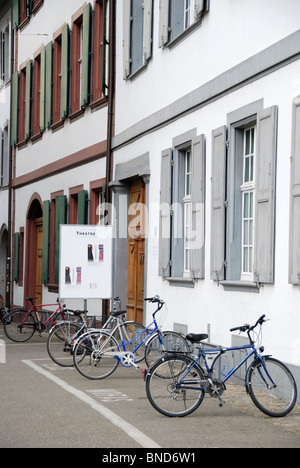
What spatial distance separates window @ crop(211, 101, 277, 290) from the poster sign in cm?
393

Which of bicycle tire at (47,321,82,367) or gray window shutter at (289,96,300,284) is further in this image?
bicycle tire at (47,321,82,367)

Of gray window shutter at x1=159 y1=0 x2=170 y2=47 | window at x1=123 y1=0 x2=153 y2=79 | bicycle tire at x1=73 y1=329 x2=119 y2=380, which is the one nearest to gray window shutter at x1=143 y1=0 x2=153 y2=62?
window at x1=123 y1=0 x2=153 y2=79

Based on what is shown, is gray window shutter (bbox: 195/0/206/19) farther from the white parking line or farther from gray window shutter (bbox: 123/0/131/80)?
the white parking line

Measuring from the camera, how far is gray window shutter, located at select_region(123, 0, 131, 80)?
57.6ft

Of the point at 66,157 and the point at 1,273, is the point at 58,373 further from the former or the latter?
the point at 1,273

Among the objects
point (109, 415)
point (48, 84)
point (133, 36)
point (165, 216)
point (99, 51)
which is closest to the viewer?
point (109, 415)

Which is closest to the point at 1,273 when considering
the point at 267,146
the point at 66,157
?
the point at 66,157

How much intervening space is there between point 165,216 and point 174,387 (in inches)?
251

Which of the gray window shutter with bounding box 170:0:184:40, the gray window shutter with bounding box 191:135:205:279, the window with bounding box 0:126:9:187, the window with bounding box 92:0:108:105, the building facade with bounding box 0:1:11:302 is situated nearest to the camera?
the gray window shutter with bounding box 191:135:205:279

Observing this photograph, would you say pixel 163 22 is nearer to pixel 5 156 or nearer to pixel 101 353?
pixel 101 353

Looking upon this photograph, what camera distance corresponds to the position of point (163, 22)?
604 inches

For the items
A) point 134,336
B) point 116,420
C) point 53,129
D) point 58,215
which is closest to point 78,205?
point 58,215

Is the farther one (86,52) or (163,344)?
(86,52)

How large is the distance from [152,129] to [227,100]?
3.60 m
